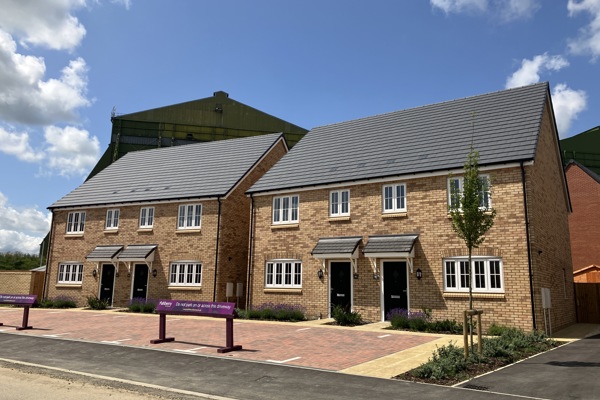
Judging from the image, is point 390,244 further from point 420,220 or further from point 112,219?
point 112,219

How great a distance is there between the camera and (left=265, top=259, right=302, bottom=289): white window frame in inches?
831

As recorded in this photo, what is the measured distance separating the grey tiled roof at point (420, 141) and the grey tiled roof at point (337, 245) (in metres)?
2.56

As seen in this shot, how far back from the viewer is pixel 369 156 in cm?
2152

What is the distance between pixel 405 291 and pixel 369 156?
21.6 feet

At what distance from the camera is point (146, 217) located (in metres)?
26.4

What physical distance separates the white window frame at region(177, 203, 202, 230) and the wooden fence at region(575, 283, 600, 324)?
18.5 meters

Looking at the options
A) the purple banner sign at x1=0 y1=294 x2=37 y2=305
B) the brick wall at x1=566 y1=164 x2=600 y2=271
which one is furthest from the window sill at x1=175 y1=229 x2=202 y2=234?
the brick wall at x1=566 y1=164 x2=600 y2=271

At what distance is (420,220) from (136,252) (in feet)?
50.4

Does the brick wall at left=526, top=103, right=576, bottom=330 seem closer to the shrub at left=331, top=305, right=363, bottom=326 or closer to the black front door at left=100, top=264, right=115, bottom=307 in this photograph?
the shrub at left=331, top=305, right=363, bottom=326

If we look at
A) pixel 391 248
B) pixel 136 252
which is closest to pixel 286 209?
pixel 391 248

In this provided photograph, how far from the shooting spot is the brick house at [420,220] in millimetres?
16141

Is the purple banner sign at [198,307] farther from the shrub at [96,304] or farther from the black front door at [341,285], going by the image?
the shrub at [96,304]

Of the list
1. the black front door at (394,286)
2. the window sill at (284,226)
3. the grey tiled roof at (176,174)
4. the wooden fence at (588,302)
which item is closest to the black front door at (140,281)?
the grey tiled roof at (176,174)

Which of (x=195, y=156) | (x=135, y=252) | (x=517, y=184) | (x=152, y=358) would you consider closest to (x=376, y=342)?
(x=152, y=358)
